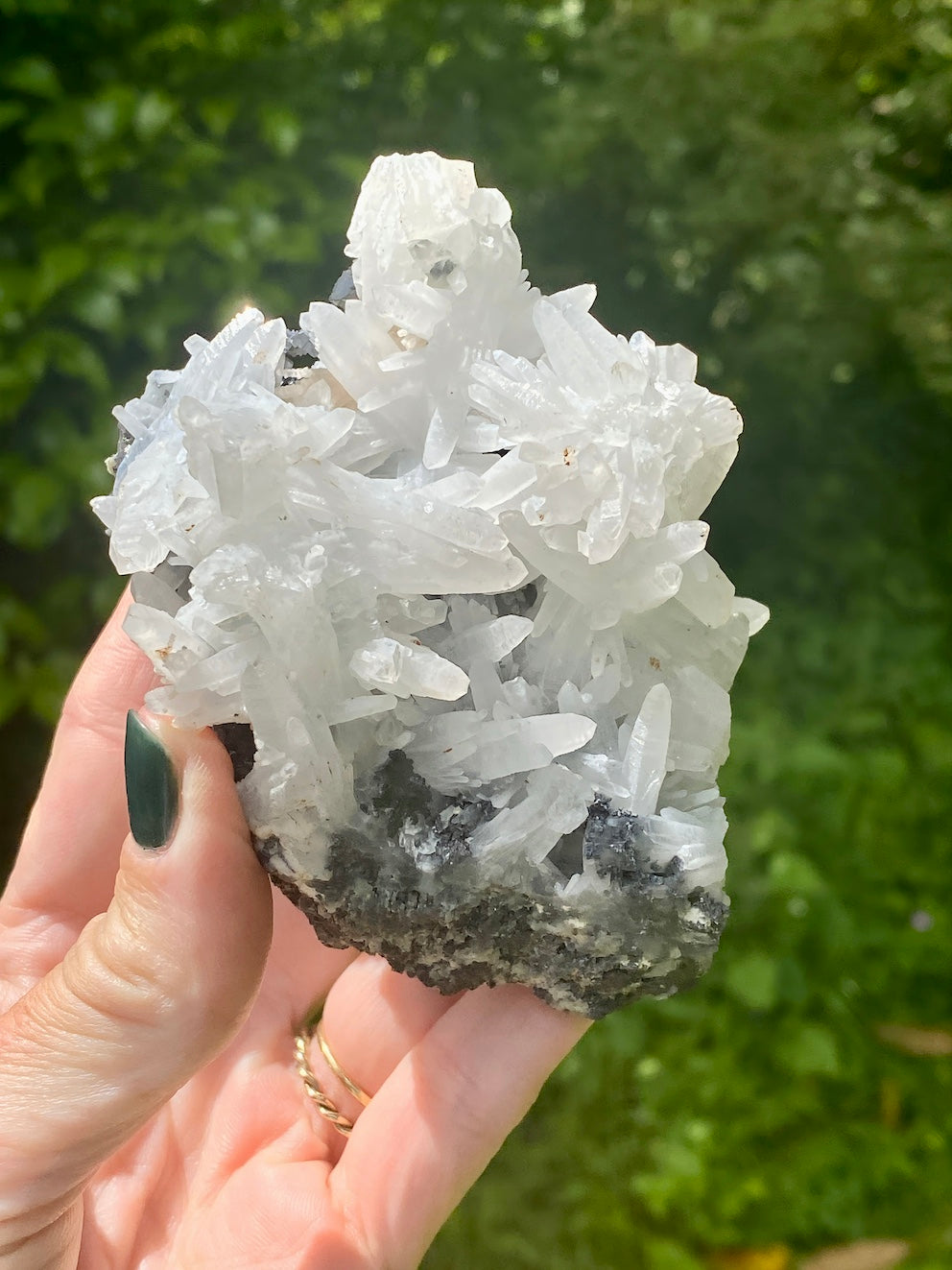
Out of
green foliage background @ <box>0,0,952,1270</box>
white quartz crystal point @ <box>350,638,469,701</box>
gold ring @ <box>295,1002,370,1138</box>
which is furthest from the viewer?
green foliage background @ <box>0,0,952,1270</box>

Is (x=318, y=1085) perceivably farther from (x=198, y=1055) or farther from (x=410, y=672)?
(x=410, y=672)

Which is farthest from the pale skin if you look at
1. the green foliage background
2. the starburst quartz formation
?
A: the green foliage background

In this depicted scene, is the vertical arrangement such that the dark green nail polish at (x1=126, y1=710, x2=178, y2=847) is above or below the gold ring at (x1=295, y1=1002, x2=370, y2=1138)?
above

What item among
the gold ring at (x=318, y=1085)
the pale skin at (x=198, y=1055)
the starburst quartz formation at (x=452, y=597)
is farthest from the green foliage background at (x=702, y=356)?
the starburst quartz formation at (x=452, y=597)

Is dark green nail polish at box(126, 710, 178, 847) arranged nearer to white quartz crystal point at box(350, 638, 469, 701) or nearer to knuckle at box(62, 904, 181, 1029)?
knuckle at box(62, 904, 181, 1029)

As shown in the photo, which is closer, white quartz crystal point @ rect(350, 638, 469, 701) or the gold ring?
white quartz crystal point @ rect(350, 638, 469, 701)

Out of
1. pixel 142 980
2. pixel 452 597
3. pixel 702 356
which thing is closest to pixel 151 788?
pixel 142 980

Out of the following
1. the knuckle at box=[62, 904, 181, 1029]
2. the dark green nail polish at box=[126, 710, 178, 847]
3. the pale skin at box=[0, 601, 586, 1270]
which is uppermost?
the dark green nail polish at box=[126, 710, 178, 847]

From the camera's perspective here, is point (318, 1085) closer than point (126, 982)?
No

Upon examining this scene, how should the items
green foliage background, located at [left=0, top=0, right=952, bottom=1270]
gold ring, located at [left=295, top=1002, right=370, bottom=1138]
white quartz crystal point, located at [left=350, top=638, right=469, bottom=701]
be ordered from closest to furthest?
white quartz crystal point, located at [left=350, top=638, right=469, bottom=701], gold ring, located at [left=295, top=1002, right=370, bottom=1138], green foliage background, located at [left=0, top=0, right=952, bottom=1270]
